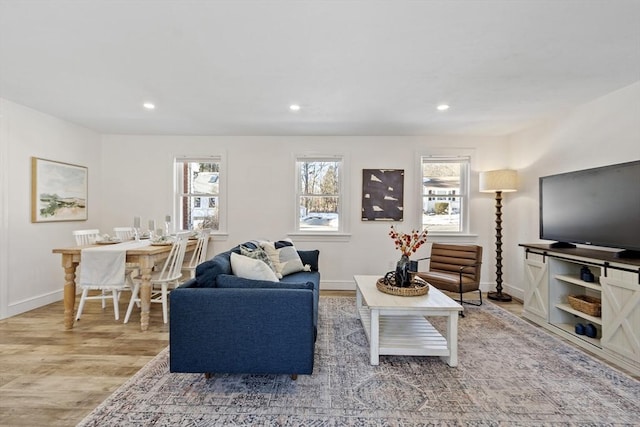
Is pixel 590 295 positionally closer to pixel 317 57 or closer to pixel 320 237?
pixel 320 237

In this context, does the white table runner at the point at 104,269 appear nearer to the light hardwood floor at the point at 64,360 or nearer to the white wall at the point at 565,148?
the light hardwood floor at the point at 64,360

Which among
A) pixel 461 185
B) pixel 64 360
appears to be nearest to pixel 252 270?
pixel 64 360

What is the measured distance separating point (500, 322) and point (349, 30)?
335 centimetres

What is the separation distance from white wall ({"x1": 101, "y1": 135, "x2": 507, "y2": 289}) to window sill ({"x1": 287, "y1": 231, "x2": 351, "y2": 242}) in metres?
0.03

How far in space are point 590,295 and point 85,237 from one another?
19.5 feet

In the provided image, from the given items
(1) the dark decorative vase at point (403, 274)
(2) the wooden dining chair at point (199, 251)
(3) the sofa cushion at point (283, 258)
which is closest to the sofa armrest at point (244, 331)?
(1) the dark decorative vase at point (403, 274)

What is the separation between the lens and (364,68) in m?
2.61

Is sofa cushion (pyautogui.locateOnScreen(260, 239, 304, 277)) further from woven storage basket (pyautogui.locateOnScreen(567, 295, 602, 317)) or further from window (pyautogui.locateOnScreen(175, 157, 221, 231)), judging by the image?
woven storage basket (pyautogui.locateOnScreen(567, 295, 602, 317))

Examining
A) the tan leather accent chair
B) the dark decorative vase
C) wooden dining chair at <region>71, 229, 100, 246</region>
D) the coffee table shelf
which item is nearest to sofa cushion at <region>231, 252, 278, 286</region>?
the coffee table shelf

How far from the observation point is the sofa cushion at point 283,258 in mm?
3537

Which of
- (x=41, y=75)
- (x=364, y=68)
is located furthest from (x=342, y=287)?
(x=41, y=75)

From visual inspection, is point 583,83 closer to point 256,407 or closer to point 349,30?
point 349,30

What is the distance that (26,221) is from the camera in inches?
147

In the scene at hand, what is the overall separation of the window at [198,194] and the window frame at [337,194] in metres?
1.27
